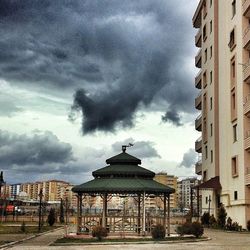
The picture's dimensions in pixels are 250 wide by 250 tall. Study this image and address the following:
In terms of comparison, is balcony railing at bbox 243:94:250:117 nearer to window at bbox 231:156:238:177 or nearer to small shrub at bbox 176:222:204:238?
window at bbox 231:156:238:177

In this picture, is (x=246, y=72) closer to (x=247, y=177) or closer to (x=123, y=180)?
(x=247, y=177)

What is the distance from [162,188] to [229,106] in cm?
2314

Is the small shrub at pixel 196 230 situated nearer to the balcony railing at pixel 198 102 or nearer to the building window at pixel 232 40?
the building window at pixel 232 40

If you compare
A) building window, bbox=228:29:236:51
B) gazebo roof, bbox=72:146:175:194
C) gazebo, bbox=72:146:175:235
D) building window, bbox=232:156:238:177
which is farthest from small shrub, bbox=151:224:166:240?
building window, bbox=228:29:236:51

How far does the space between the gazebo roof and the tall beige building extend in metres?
15.0

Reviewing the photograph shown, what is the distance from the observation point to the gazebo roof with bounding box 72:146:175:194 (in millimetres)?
34438

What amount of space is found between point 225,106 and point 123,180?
82.6 feet

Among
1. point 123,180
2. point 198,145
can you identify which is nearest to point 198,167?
point 198,145

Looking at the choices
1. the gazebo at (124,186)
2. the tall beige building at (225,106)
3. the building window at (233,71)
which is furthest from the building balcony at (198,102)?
the gazebo at (124,186)

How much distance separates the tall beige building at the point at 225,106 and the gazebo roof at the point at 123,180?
1502 cm

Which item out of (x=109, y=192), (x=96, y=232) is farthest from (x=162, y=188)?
(x=96, y=232)

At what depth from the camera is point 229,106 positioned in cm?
5541

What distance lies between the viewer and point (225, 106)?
57.1 m

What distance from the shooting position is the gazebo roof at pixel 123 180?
113 feet
